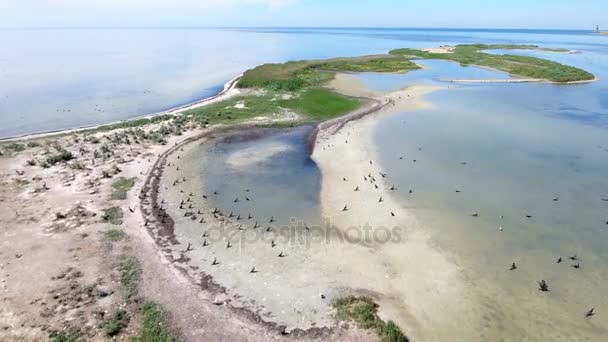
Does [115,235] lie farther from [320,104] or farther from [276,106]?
[320,104]

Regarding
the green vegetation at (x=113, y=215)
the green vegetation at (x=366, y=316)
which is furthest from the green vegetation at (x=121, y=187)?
the green vegetation at (x=366, y=316)

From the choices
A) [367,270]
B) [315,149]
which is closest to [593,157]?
[315,149]

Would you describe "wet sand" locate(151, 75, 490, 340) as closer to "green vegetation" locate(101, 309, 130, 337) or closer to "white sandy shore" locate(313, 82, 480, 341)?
"white sandy shore" locate(313, 82, 480, 341)

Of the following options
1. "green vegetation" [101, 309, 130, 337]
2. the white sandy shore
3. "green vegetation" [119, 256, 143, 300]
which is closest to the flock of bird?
the white sandy shore

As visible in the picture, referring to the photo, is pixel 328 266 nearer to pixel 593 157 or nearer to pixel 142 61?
pixel 593 157

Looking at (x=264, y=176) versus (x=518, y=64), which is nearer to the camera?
(x=264, y=176)

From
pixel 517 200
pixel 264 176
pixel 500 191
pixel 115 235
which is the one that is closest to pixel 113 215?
pixel 115 235

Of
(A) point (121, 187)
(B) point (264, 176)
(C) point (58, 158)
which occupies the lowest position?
(B) point (264, 176)
